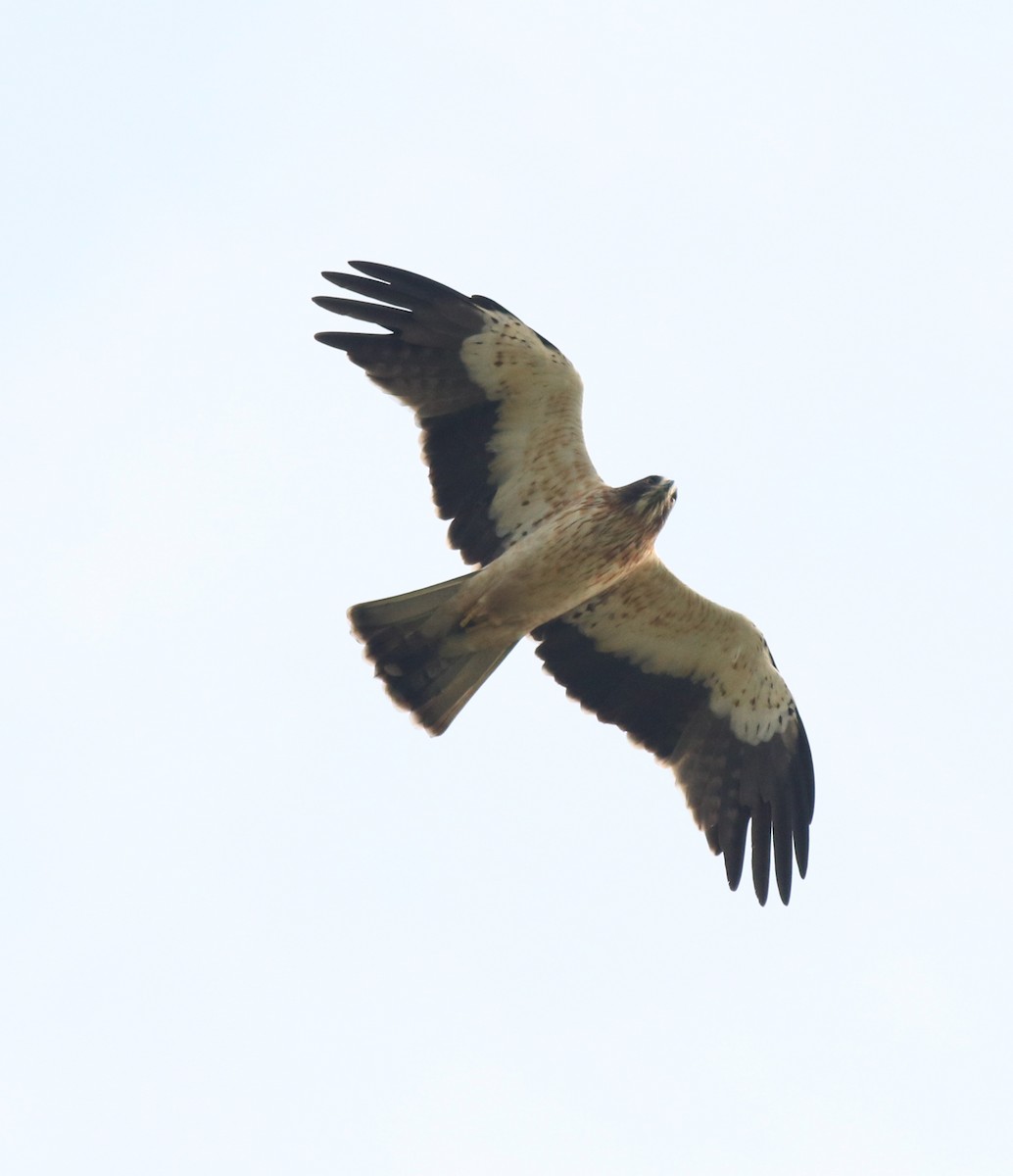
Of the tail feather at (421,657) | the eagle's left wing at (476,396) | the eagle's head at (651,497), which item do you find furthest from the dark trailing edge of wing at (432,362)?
the eagle's head at (651,497)

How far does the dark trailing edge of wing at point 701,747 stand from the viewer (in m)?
12.3

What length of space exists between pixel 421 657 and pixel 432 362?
1875mm

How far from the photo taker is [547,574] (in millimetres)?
11336

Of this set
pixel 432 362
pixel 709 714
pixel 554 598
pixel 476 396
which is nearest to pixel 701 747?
pixel 709 714

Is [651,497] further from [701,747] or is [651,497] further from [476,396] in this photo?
[701,747]

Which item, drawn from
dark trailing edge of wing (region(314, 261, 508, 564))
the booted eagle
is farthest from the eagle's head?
dark trailing edge of wing (region(314, 261, 508, 564))

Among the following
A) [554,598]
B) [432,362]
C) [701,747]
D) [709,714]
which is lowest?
[701,747]

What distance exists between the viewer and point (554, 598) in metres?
11.5

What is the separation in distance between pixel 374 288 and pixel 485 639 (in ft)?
7.62

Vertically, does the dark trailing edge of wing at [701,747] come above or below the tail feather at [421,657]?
below

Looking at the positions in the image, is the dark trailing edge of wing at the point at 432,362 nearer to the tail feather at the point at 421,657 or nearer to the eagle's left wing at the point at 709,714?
the tail feather at the point at 421,657

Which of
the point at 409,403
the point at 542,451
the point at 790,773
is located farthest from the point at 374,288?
the point at 790,773

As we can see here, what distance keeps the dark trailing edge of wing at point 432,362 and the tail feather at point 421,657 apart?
512mm

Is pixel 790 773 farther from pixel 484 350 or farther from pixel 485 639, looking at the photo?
pixel 484 350
